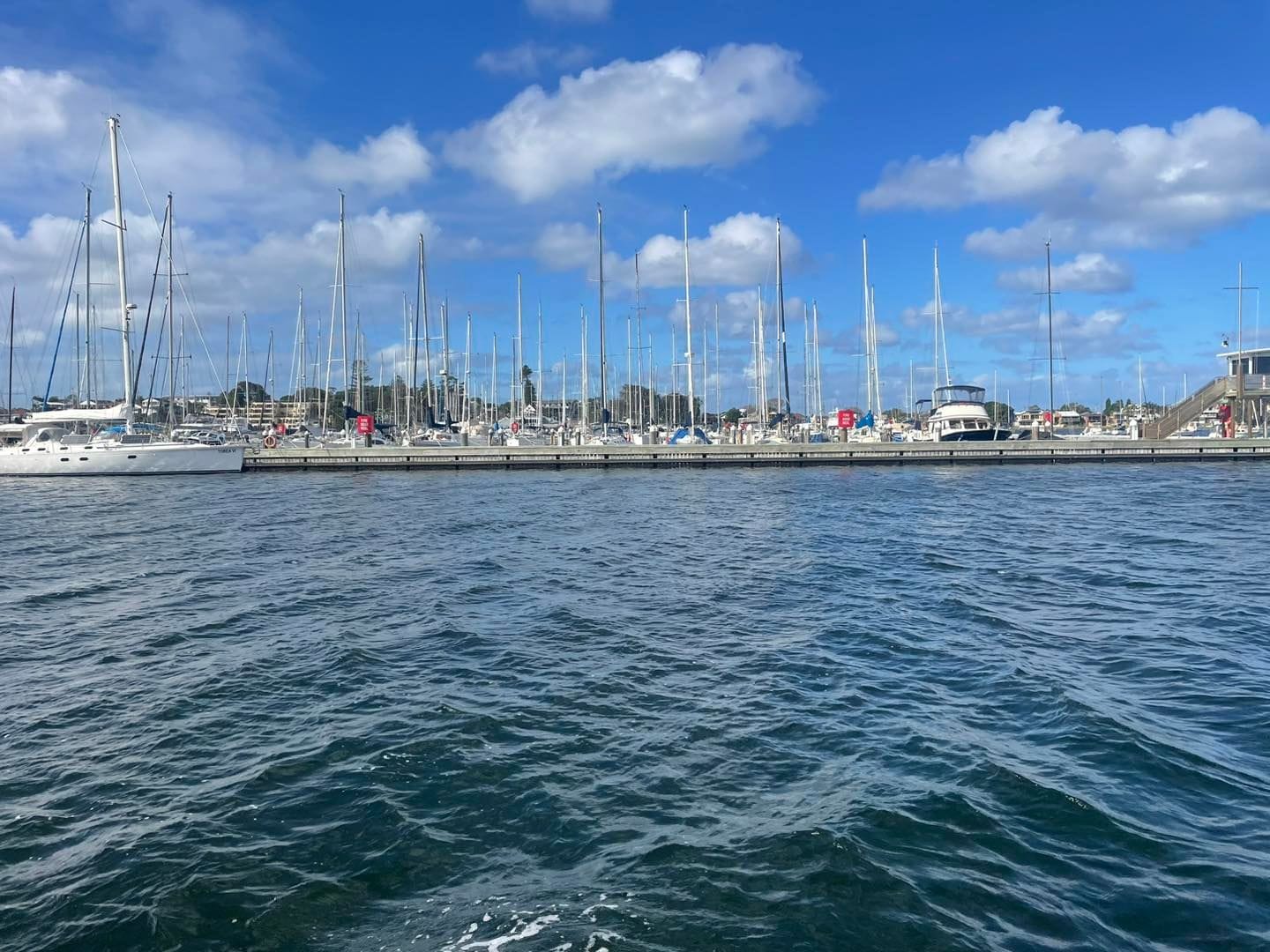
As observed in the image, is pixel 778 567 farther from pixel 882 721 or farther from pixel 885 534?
pixel 882 721

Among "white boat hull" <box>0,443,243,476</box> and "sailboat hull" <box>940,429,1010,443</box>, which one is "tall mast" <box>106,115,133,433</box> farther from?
"sailboat hull" <box>940,429,1010,443</box>

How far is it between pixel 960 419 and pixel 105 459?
2726 inches

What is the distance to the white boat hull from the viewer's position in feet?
200

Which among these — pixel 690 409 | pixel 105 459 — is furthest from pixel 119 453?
pixel 690 409

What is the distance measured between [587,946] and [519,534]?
24.7 metres

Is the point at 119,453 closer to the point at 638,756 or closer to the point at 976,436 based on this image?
the point at 638,756

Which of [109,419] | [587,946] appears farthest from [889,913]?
[109,419]

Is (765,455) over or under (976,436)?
under

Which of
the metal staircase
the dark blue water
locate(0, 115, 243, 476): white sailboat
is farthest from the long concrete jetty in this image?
the dark blue water

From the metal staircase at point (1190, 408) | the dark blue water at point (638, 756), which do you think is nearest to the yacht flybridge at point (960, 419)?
the metal staircase at point (1190, 408)

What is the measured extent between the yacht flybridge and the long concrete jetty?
17.4 ft

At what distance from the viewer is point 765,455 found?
227ft

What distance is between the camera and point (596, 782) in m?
9.55

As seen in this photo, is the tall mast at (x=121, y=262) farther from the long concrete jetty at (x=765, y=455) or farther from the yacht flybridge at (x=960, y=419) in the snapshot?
the yacht flybridge at (x=960, y=419)
